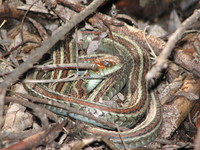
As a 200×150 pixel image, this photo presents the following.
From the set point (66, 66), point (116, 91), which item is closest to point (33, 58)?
point (66, 66)

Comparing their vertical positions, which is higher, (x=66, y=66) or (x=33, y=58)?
(x=33, y=58)

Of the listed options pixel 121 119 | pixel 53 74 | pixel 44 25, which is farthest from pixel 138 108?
pixel 44 25

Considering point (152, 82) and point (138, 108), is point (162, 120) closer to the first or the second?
point (138, 108)

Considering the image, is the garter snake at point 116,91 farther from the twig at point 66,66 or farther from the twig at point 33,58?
the twig at point 33,58

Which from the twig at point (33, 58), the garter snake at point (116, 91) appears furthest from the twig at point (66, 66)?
the twig at point (33, 58)

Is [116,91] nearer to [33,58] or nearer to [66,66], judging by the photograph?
[66,66]

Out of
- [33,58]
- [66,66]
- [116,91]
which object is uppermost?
[33,58]

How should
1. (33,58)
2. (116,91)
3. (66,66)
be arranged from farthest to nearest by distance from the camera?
(116,91), (66,66), (33,58)

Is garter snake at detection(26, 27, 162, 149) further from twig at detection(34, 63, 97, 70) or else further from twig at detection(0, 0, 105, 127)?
twig at detection(0, 0, 105, 127)

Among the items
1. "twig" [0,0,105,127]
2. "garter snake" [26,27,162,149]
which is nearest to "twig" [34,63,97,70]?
"garter snake" [26,27,162,149]

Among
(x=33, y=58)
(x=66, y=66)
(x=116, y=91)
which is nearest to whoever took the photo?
(x=33, y=58)
